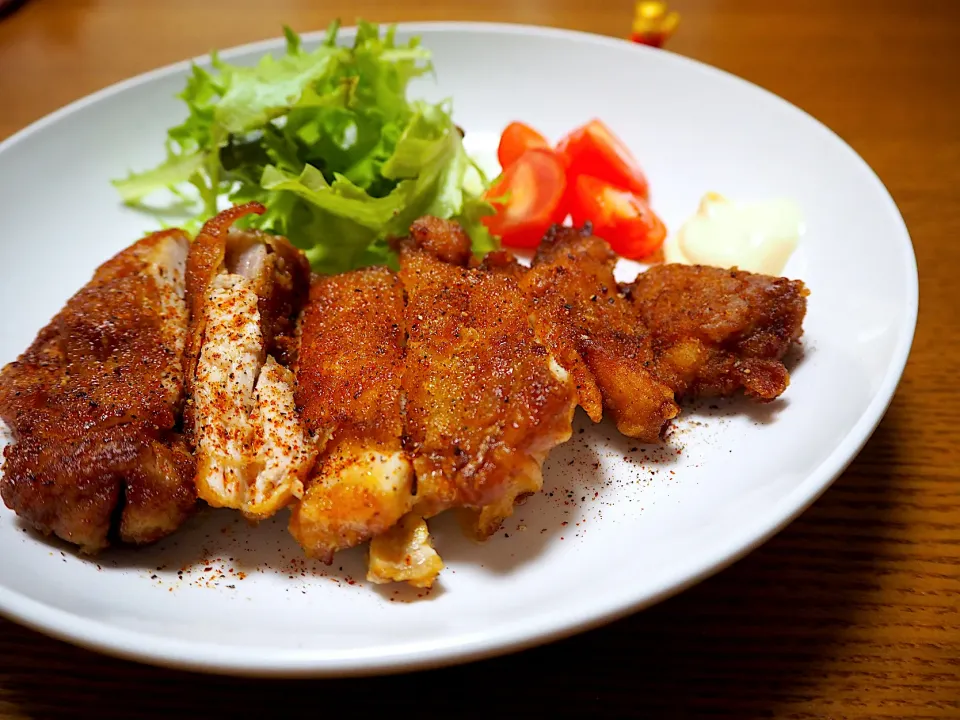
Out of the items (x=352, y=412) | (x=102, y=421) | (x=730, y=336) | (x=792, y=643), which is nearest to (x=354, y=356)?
(x=352, y=412)

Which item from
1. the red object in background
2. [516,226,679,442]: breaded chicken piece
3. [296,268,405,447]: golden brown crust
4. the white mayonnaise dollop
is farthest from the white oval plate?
the red object in background

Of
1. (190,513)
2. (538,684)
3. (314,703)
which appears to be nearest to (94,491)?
(190,513)

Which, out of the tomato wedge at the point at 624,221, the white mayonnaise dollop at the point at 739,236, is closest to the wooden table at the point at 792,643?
the white mayonnaise dollop at the point at 739,236

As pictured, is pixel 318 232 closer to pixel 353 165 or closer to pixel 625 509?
pixel 353 165

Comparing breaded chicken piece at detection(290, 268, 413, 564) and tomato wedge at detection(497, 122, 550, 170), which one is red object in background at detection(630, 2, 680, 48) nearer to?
tomato wedge at detection(497, 122, 550, 170)

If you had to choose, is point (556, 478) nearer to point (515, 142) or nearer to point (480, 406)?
point (480, 406)

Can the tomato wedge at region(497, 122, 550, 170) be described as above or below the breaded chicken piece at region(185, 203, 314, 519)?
below
